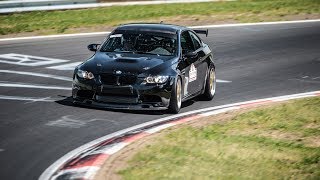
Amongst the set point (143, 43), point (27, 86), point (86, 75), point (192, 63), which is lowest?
point (27, 86)

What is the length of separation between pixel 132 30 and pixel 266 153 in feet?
15.3

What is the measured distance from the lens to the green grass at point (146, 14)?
23688 millimetres

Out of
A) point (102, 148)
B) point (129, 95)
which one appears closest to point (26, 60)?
point (129, 95)

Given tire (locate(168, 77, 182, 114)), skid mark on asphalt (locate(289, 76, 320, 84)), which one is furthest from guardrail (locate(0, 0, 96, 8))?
tire (locate(168, 77, 182, 114))

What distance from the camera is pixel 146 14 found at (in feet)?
85.0

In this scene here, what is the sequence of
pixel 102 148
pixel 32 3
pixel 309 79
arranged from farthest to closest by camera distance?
pixel 32 3, pixel 309 79, pixel 102 148

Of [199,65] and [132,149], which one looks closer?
[132,149]

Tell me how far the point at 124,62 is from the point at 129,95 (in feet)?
2.13

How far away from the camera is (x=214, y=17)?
1024 inches

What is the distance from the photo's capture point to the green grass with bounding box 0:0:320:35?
23.7m

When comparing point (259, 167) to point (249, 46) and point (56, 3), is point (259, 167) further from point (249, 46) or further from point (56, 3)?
point (56, 3)

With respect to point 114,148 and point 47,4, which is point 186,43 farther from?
point 47,4

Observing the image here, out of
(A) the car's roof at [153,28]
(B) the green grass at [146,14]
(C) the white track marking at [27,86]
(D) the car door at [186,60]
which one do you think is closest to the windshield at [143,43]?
(A) the car's roof at [153,28]

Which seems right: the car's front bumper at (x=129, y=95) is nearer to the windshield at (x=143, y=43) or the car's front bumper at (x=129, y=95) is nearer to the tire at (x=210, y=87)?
the windshield at (x=143, y=43)
